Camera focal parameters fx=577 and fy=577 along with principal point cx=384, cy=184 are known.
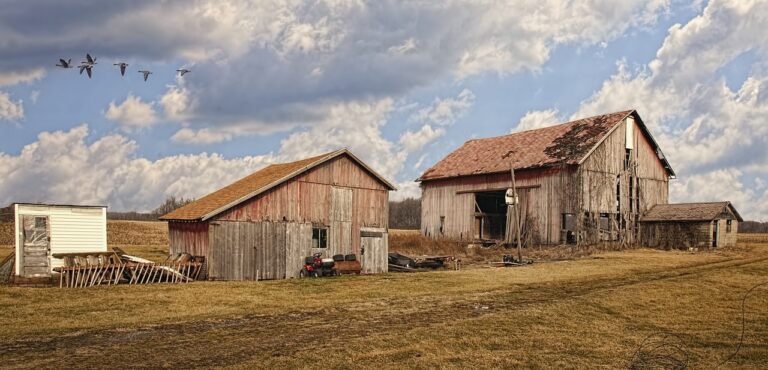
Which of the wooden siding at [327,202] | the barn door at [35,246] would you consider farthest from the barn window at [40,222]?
the wooden siding at [327,202]

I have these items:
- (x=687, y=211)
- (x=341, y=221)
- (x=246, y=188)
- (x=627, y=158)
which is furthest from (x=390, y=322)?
(x=687, y=211)

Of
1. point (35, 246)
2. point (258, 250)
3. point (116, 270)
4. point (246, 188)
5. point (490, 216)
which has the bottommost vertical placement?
point (116, 270)

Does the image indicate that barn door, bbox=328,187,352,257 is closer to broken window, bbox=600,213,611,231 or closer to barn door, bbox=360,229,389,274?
barn door, bbox=360,229,389,274

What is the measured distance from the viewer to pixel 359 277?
26.7 meters

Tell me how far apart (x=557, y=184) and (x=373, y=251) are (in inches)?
694

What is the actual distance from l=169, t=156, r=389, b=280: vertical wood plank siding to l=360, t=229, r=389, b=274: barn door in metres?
0.23

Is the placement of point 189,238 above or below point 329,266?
above

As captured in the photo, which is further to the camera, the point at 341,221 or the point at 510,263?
the point at 510,263

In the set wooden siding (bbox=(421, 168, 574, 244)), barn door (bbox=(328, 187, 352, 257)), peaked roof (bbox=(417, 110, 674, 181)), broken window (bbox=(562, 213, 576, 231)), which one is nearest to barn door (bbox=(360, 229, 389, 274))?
barn door (bbox=(328, 187, 352, 257))

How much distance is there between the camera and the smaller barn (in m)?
42.6

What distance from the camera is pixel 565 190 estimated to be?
4150 cm

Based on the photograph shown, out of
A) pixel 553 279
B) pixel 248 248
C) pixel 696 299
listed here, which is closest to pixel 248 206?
pixel 248 248

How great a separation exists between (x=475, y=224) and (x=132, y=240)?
126 ft

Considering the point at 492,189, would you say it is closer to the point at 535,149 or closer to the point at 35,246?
the point at 535,149
